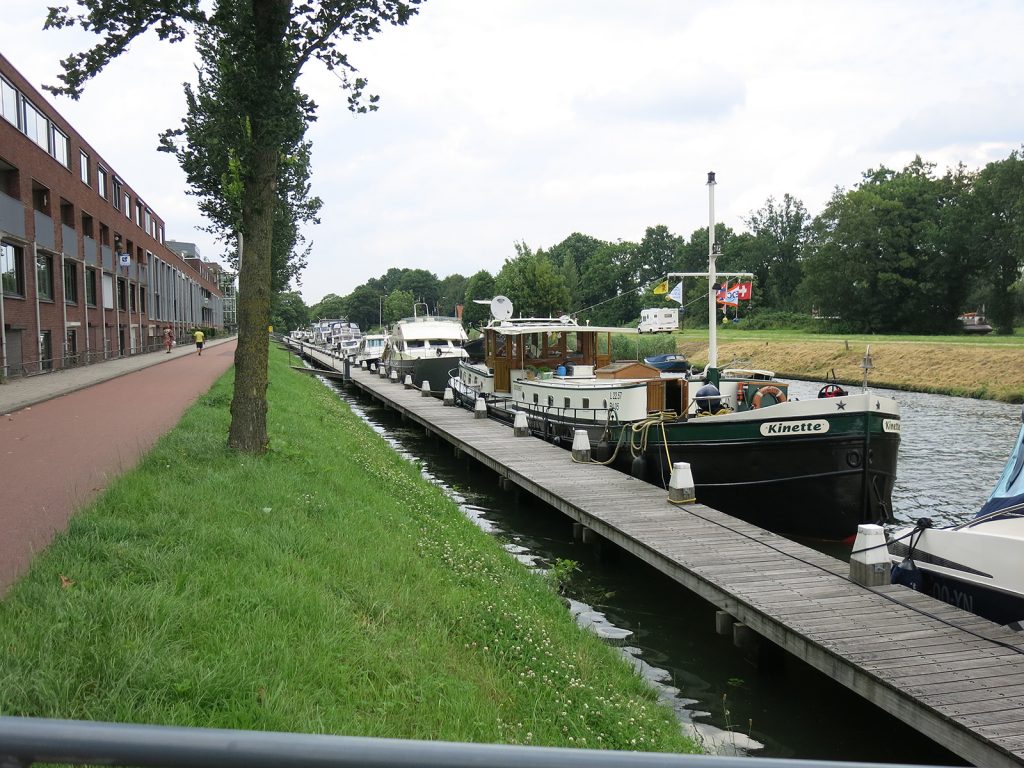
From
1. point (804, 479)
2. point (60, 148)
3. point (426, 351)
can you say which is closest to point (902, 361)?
point (426, 351)

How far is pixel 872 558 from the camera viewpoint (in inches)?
324

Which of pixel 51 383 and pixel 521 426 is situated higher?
pixel 51 383

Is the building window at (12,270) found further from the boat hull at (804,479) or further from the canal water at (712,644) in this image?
the boat hull at (804,479)

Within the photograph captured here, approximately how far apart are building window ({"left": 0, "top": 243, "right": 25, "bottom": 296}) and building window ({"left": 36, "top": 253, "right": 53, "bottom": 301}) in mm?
1367

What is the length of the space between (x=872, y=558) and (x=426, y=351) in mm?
28695

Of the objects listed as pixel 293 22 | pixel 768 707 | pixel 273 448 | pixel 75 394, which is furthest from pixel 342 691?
pixel 75 394

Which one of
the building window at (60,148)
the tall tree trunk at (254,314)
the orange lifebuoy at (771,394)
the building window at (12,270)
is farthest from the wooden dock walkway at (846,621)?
the building window at (60,148)

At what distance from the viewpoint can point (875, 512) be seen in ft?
39.6

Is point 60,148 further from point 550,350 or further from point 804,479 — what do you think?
point 804,479

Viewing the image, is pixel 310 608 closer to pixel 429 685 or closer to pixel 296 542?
pixel 429 685

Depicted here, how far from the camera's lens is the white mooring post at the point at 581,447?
15.4 metres

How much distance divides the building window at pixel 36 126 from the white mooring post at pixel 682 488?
2806cm

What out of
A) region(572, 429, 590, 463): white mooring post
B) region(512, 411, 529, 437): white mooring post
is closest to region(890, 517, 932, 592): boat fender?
region(572, 429, 590, 463): white mooring post

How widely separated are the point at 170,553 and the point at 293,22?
755cm
